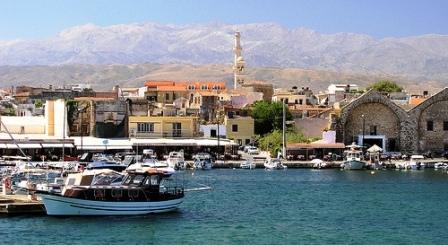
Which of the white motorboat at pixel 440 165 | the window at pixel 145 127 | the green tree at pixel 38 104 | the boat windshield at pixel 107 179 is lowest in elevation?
the boat windshield at pixel 107 179

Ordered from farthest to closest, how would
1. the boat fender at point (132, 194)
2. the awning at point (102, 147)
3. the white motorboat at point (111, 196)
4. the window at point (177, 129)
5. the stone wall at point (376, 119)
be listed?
the window at point (177, 129) → the stone wall at point (376, 119) → the awning at point (102, 147) → the boat fender at point (132, 194) → the white motorboat at point (111, 196)

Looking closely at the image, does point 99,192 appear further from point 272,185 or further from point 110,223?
point 272,185

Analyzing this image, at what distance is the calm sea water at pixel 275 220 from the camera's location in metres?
38.6

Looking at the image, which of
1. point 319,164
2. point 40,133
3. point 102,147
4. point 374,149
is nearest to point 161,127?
point 102,147

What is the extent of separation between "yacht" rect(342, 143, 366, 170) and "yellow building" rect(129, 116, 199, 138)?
639 inches

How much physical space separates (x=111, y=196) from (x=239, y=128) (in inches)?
2062

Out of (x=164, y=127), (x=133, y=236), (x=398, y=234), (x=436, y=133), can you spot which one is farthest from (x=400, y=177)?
(x=133, y=236)

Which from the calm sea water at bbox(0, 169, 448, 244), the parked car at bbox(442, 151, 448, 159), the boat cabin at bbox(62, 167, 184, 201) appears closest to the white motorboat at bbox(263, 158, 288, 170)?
the calm sea water at bbox(0, 169, 448, 244)

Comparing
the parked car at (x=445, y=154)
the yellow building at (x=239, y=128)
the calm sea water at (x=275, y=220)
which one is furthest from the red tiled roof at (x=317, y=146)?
the calm sea water at (x=275, y=220)

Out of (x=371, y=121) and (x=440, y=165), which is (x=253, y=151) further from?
(x=440, y=165)

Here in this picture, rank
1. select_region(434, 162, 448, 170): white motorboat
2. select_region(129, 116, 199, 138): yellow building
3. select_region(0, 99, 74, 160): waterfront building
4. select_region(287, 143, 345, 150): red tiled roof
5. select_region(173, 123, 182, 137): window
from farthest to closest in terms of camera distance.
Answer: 1. select_region(173, 123, 182, 137): window
2. select_region(129, 116, 199, 138): yellow building
3. select_region(287, 143, 345, 150): red tiled roof
4. select_region(434, 162, 448, 170): white motorboat
5. select_region(0, 99, 74, 160): waterfront building

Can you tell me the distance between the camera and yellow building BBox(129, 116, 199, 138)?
295 feet

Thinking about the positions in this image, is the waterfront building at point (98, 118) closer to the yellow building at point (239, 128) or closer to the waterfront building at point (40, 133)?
the waterfront building at point (40, 133)

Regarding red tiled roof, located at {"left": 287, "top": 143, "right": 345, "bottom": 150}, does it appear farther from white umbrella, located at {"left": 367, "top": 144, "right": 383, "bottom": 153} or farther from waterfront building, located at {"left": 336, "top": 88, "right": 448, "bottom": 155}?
white umbrella, located at {"left": 367, "top": 144, "right": 383, "bottom": 153}
